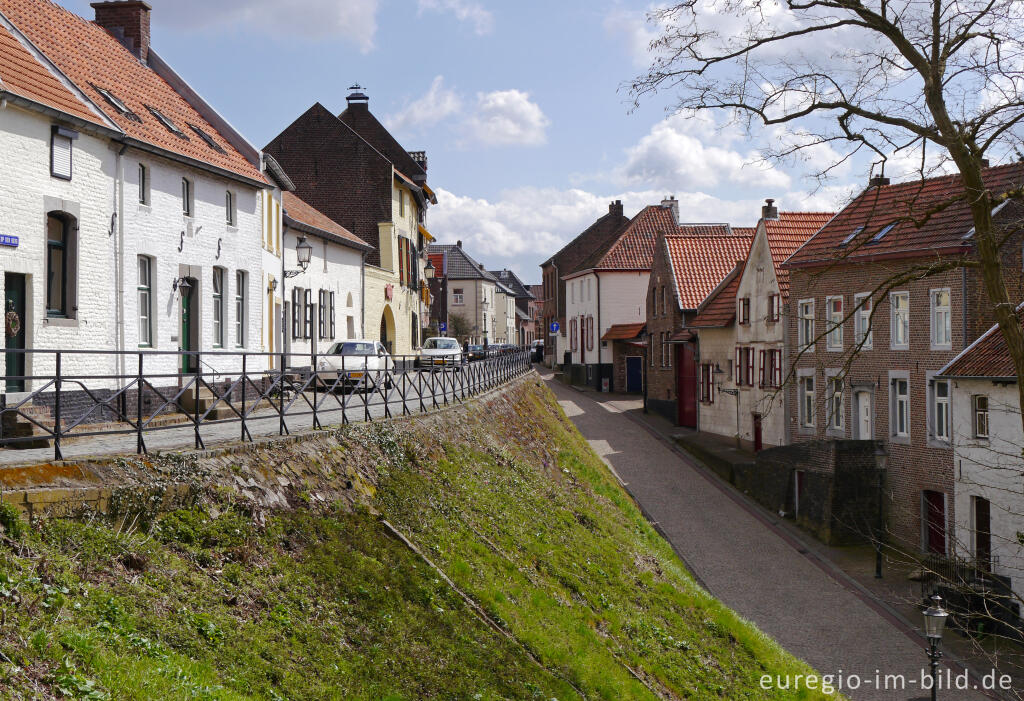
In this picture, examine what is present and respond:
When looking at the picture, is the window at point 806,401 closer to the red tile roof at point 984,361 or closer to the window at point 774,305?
the window at point 774,305

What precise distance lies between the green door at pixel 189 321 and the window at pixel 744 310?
25.0 m

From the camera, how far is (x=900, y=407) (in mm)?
30875

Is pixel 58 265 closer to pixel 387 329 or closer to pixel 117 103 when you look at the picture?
pixel 117 103

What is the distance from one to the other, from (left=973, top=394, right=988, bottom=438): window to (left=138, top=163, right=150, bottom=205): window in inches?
800

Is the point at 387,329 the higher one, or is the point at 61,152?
the point at 61,152

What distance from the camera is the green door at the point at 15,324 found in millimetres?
15070

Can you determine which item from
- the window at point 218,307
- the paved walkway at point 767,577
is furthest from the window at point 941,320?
the window at point 218,307

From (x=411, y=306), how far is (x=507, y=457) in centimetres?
3017

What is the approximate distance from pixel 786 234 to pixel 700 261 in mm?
10894

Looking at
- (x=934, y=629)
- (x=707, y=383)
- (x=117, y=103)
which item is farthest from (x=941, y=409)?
(x=117, y=103)

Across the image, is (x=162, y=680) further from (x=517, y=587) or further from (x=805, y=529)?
(x=805, y=529)

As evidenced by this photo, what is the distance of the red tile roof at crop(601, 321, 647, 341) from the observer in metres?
57.1

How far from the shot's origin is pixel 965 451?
2600 centimetres

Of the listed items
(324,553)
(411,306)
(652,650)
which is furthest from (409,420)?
(411,306)
